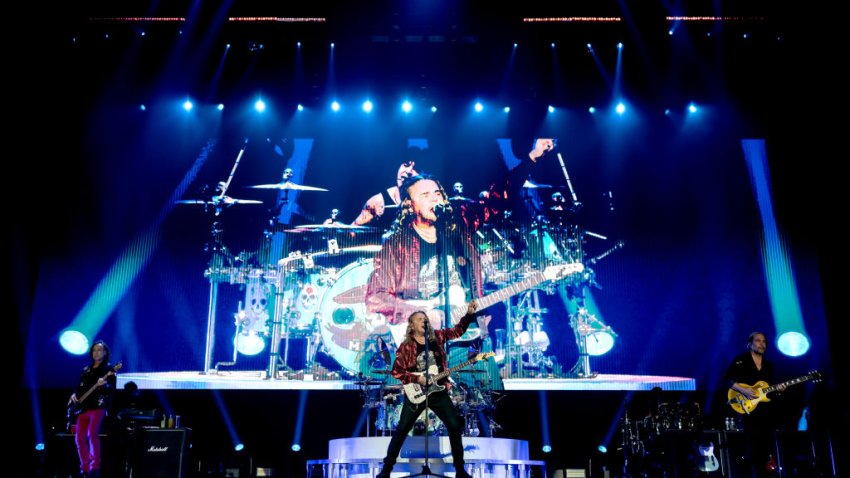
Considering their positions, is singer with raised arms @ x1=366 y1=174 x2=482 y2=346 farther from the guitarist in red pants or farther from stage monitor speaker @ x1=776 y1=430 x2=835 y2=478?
stage monitor speaker @ x1=776 y1=430 x2=835 y2=478

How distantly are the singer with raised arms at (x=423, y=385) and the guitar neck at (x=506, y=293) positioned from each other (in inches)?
131

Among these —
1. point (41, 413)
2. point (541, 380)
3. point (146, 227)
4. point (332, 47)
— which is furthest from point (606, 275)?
point (41, 413)

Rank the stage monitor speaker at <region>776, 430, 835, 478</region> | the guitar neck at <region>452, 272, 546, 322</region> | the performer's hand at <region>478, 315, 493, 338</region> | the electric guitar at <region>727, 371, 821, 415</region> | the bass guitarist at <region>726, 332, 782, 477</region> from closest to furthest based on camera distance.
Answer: the bass guitarist at <region>726, 332, 782, 477</region>
the electric guitar at <region>727, 371, 821, 415</region>
the stage monitor speaker at <region>776, 430, 835, 478</region>
the performer's hand at <region>478, 315, 493, 338</region>
the guitar neck at <region>452, 272, 546, 322</region>

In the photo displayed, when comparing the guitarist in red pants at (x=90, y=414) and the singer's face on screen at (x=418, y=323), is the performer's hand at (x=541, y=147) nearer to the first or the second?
the singer's face on screen at (x=418, y=323)

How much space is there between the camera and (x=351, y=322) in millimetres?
9914

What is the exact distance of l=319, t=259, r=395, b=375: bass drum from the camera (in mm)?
9742

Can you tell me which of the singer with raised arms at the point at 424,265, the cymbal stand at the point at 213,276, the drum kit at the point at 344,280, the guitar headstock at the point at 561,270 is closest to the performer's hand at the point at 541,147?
the drum kit at the point at 344,280

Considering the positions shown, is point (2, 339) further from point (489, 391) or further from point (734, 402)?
point (734, 402)

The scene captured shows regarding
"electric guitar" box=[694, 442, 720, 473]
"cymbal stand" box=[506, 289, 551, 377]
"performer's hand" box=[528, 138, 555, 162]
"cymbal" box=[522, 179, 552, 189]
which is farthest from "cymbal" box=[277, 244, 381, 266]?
"electric guitar" box=[694, 442, 720, 473]

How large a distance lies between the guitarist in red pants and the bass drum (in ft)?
10.2

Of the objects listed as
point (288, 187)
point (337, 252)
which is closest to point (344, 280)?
point (337, 252)

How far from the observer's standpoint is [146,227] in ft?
33.7

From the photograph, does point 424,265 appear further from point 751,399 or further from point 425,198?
point 751,399

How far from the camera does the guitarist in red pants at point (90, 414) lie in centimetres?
725
